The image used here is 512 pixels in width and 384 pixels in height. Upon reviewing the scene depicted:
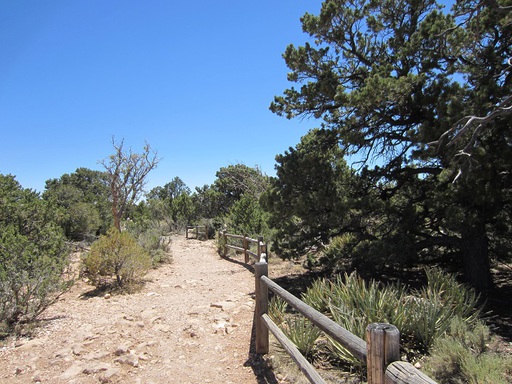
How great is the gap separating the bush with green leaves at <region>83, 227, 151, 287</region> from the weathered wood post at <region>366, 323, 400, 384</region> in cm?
744

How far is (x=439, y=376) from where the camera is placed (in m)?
3.77

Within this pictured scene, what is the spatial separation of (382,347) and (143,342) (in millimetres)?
4119

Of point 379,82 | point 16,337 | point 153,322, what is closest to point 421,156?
point 379,82

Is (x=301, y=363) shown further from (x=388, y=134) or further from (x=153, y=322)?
(x=388, y=134)

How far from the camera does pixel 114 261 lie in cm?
830

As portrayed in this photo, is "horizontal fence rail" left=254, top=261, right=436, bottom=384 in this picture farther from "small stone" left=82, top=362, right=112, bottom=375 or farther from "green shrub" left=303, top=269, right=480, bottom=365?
"small stone" left=82, top=362, right=112, bottom=375

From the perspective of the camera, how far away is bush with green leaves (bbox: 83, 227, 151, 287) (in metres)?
8.13

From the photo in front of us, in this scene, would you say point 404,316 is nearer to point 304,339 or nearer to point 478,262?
point 304,339

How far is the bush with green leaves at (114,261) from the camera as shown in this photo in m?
8.13

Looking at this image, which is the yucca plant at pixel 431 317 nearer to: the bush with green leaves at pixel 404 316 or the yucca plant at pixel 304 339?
the bush with green leaves at pixel 404 316

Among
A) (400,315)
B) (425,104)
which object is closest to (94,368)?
(400,315)

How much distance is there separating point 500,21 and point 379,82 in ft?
7.80

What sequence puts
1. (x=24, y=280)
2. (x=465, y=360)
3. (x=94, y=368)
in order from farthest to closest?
1. (x=24, y=280)
2. (x=94, y=368)
3. (x=465, y=360)

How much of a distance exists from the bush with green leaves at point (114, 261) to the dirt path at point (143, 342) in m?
0.60
